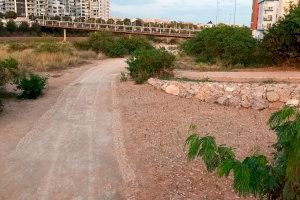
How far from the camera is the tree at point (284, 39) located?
19.9 meters

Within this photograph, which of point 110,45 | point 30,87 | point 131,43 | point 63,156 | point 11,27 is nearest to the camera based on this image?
point 63,156

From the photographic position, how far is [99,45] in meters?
34.5

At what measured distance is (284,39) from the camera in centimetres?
2016

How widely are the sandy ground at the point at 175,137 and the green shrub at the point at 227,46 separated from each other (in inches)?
296

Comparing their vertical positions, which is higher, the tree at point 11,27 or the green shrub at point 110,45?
the tree at point 11,27

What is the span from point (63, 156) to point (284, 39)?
1536 cm

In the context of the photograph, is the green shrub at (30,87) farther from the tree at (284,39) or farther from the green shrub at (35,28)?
the green shrub at (35,28)

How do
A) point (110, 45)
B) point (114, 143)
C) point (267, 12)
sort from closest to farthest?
point (114, 143), point (110, 45), point (267, 12)

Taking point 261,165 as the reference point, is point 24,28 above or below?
above

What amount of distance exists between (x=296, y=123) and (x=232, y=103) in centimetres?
1036

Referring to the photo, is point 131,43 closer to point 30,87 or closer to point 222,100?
point 30,87

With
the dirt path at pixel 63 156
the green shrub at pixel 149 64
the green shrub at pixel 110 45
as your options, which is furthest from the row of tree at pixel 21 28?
the dirt path at pixel 63 156

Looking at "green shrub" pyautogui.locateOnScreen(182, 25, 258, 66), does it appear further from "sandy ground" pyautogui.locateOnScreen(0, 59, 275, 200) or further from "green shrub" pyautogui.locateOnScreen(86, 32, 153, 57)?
"green shrub" pyautogui.locateOnScreen(86, 32, 153, 57)

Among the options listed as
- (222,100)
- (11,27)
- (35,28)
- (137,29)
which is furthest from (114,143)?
(11,27)
